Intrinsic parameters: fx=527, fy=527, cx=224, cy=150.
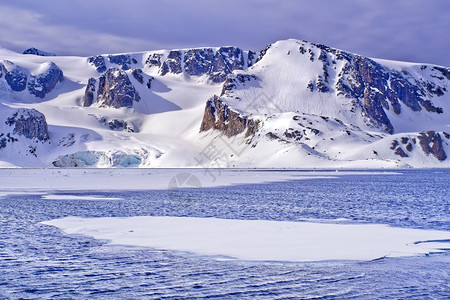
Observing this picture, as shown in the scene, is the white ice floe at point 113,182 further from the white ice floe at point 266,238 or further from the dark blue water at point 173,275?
the dark blue water at point 173,275

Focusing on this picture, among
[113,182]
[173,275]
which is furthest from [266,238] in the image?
[113,182]

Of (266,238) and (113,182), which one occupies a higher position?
(113,182)

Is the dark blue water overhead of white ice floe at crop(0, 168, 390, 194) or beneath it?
beneath

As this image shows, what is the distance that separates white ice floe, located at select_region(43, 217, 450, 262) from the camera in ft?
92.4

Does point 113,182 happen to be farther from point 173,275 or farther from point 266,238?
point 173,275

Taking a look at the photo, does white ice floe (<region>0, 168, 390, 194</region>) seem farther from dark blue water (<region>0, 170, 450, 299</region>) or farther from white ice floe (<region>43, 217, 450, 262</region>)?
dark blue water (<region>0, 170, 450, 299</region>)

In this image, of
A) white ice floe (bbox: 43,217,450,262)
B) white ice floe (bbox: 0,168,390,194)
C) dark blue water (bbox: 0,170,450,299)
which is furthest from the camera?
white ice floe (bbox: 0,168,390,194)

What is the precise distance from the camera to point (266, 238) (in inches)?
1293

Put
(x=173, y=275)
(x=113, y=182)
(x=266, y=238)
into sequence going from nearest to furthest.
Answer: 1. (x=173, y=275)
2. (x=266, y=238)
3. (x=113, y=182)

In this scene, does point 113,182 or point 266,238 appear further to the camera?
point 113,182

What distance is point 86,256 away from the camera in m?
27.8

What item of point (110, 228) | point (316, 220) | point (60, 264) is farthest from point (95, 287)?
point (316, 220)

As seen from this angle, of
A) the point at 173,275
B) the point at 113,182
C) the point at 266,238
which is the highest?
the point at 113,182

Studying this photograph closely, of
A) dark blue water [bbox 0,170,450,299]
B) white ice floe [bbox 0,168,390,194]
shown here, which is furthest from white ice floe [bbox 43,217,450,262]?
white ice floe [bbox 0,168,390,194]
